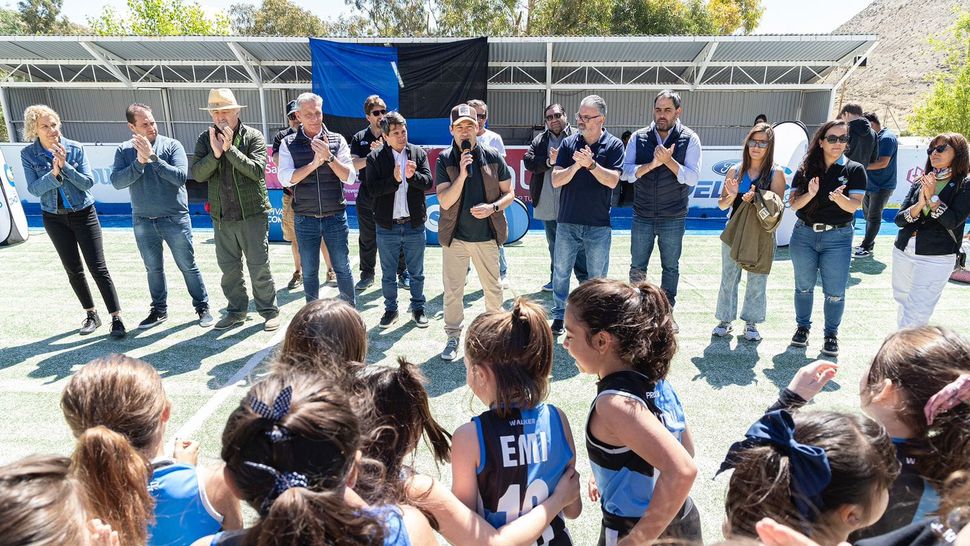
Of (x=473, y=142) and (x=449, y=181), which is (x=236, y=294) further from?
(x=473, y=142)

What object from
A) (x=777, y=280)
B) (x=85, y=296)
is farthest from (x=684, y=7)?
(x=85, y=296)

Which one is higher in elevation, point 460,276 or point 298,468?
point 298,468

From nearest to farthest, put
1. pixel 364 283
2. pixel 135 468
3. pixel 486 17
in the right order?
1. pixel 135 468
2. pixel 364 283
3. pixel 486 17

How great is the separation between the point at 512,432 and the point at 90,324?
5.03 meters

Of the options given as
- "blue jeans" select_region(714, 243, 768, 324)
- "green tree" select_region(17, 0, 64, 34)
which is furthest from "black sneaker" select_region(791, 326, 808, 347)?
"green tree" select_region(17, 0, 64, 34)

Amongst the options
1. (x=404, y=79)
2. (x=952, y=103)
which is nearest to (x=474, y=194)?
(x=404, y=79)

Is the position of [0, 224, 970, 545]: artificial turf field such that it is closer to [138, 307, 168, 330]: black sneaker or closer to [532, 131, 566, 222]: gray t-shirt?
[138, 307, 168, 330]: black sneaker

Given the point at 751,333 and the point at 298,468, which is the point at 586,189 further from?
the point at 298,468

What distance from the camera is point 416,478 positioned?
1477 millimetres

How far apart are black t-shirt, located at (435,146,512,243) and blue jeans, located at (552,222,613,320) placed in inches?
26.7

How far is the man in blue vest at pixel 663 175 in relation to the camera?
4.57 m

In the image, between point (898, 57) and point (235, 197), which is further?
point (898, 57)

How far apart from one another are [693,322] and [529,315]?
4047 mm

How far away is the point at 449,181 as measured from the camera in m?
4.40
